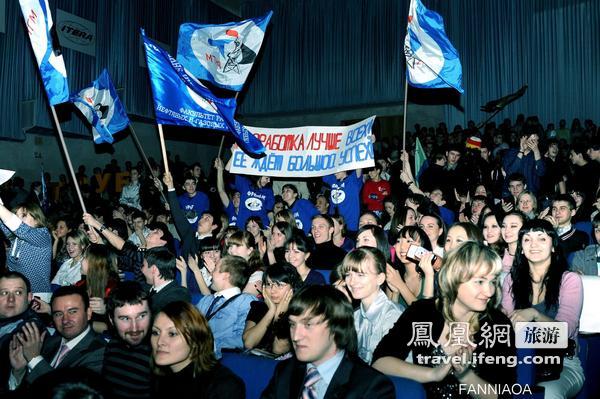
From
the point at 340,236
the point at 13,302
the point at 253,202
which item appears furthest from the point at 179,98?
the point at 13,302

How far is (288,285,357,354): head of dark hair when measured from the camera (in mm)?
2969

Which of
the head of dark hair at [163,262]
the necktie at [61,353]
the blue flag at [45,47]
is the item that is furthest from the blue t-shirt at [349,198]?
the necktie at [61,353]

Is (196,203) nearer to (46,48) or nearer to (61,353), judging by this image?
(46,48)

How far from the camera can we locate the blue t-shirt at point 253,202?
10.6 metres

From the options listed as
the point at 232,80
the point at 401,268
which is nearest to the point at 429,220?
the point at 401,268

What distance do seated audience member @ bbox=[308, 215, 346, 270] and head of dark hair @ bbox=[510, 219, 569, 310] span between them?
8.97 ft

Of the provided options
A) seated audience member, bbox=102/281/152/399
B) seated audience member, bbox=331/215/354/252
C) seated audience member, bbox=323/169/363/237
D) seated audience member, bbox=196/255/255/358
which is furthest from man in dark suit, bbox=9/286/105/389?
seated audience member, bbox=323/169/363/237

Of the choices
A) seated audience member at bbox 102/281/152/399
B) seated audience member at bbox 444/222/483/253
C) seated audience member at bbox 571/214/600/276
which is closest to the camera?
seated audience member at bbox 102/281/152/399

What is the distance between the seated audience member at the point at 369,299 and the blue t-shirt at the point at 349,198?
580 centimetres

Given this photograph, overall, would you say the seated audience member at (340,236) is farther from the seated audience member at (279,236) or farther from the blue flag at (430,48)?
the blue flag at (430,48)

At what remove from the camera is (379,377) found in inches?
110

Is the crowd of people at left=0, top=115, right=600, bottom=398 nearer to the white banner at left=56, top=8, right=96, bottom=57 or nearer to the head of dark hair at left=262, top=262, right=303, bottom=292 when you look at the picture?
the head of dark hair at left=262, top=262, right=303, bottom=292

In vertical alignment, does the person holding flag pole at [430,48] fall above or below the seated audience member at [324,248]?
above

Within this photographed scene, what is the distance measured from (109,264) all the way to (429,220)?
129 inches
